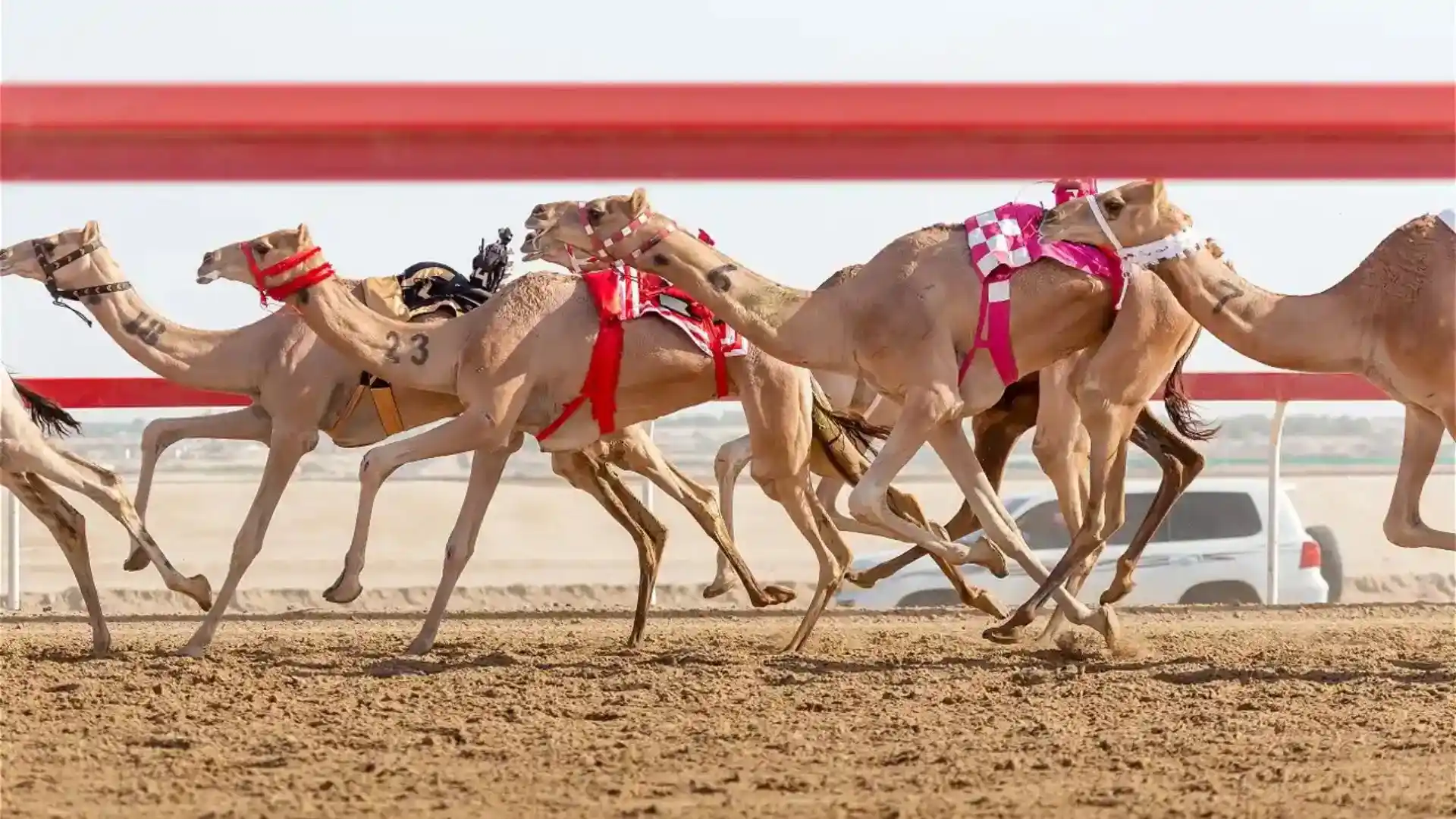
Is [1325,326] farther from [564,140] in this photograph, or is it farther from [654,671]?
[564,140]

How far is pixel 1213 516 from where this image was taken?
13.6 metres

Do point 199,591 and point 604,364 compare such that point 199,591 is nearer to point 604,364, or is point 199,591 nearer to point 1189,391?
point 604,364

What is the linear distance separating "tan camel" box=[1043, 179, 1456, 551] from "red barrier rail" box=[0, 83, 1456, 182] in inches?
205

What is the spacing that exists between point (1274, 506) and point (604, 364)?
5970mm

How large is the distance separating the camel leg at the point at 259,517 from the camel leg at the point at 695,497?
1.53m

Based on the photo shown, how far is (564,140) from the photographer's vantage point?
158 cm

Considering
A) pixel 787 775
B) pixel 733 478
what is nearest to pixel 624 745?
pixel 787 775

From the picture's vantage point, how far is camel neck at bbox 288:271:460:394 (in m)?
8.02

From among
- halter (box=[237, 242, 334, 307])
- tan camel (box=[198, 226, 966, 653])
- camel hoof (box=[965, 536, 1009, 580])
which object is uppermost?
halter (box=[237, 242, 334, 307])

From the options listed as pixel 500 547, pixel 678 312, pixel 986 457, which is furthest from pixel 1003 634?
pixel 500 547

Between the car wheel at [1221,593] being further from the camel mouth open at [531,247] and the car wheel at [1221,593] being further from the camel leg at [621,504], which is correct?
the camel mouth open at [531,247]

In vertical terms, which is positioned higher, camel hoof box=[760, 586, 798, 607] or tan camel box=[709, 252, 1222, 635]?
tan camel box=[709, 252, 1222, 635]

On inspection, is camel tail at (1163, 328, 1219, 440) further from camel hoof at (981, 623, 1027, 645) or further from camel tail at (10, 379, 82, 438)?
camel tail at (10, 379, 82, 438)

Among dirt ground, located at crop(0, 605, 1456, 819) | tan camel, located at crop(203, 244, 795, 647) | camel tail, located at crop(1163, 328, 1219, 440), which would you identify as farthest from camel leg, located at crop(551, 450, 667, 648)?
camel tail, located at crop(1163, 328, 1219, 440)
